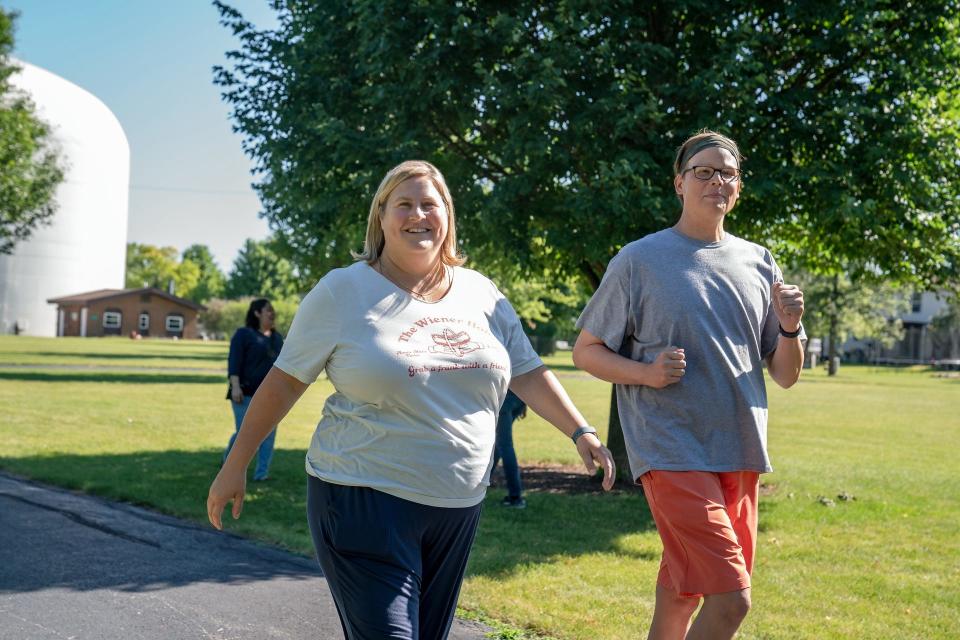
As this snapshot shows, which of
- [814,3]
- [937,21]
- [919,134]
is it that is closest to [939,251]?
[919,134]

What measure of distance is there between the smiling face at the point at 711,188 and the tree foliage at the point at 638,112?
4797 mm

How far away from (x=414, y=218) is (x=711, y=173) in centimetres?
118

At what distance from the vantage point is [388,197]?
318cm

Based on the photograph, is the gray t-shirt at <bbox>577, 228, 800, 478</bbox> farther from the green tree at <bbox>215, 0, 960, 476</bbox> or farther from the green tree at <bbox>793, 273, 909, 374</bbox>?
the green tree at <bbox>793, 273, 909, 374</bbox>

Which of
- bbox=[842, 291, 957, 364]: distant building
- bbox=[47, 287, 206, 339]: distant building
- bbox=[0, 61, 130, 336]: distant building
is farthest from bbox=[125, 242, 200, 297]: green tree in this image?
bbox=[842, 291, 957, 364]: distant building

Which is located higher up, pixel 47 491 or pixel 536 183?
pixel 536 183

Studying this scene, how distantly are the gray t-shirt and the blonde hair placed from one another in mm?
691

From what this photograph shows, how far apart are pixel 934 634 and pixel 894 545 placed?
2.82 metres

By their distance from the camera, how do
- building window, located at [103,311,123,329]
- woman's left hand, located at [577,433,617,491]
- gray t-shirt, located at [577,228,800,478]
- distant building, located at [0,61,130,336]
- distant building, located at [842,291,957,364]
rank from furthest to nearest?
building window, located at [103,311,123,329], distant building, located at [842,291,957,364], distant building, located at [0,61,130,336], gray t-shirt, located at [577,228,800,478], woman's left hand, located at [577,433,617,491]

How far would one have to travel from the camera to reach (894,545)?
8.19 meters

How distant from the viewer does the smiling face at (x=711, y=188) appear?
11.8ft

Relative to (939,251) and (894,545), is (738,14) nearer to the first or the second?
(939,251)

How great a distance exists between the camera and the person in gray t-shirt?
3.36m

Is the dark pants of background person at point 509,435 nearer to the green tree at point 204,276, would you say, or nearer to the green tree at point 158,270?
the green tree at point 204,276
